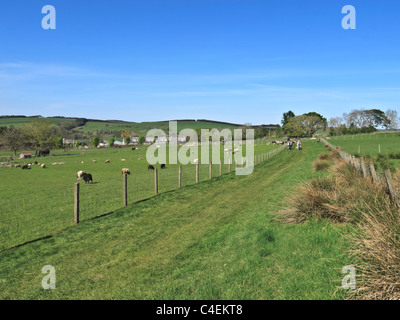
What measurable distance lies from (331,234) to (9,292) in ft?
22.1

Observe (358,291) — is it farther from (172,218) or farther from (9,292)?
(172,218)

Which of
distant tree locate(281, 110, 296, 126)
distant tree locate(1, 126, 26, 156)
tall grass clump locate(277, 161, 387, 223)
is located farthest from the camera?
distant tree locate(281, 110, 296, 126)

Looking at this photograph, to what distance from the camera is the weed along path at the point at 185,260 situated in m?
5.28

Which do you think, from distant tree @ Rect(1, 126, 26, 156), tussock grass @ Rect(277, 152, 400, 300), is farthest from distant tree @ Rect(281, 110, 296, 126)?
tussock grass @ Rect(277, 152, 400, 300)

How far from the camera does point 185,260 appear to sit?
705 cm

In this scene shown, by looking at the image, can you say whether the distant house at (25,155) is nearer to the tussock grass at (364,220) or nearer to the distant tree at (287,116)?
the tussock grass at (364,220)

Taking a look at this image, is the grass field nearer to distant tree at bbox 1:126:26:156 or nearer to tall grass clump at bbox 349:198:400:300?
tall grass clump at bbox 349:198:400:300

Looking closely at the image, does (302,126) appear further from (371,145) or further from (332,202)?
(332,202)

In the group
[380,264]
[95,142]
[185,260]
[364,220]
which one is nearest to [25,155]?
[95,142]

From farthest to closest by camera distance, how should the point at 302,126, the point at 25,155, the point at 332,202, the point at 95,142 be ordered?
the point at 302,126
the point at 95,142
the point at 25,155
the point at 332,202

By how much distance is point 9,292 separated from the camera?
6070 mm

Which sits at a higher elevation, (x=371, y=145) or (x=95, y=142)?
(x=95, y=142)

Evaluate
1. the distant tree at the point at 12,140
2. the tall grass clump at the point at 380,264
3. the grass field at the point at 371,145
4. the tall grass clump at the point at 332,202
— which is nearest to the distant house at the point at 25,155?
the distant tree at the point at 12,140

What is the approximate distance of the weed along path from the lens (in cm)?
528
